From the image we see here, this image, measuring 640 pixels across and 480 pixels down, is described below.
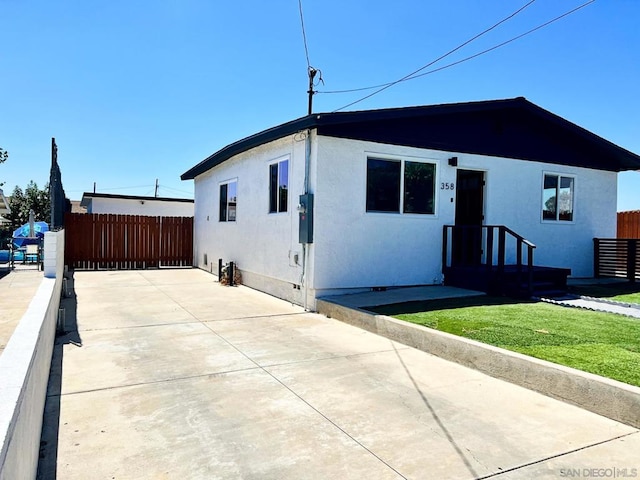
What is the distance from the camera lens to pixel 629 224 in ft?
48.6

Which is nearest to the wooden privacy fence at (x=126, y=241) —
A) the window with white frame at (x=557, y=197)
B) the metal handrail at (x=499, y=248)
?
the metal handrail at (x=499, y=248)

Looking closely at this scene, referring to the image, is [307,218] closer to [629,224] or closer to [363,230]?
[363,230]

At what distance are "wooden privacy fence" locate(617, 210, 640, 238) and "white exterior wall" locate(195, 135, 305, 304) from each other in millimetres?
12421

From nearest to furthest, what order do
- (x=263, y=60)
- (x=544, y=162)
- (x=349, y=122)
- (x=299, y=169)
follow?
1. (x=349, y=122)
2. (x=299, y=169)
3. (x=544, y=162)
4. (x=263, y=60)

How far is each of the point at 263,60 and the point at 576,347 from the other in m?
12.0

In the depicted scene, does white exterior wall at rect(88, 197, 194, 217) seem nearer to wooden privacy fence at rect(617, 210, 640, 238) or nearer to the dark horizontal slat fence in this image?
the dark horizontal slat fence

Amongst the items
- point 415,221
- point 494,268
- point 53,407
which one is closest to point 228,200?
point 415,221

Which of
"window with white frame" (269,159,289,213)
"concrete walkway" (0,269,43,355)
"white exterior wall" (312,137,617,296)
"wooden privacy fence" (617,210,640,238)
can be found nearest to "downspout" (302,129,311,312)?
"white exterior wall" (312,137,617,296)

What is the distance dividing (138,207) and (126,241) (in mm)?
6720

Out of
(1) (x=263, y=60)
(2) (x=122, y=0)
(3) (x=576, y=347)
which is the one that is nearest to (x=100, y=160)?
(1) (x=263, y=60)

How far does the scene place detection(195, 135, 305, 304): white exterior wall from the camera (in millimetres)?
8469

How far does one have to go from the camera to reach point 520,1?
29.4 feet

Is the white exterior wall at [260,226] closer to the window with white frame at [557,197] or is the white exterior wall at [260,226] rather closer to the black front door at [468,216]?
the black front door at [468,216]

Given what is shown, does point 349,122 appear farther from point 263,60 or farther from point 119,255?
point 119,255
